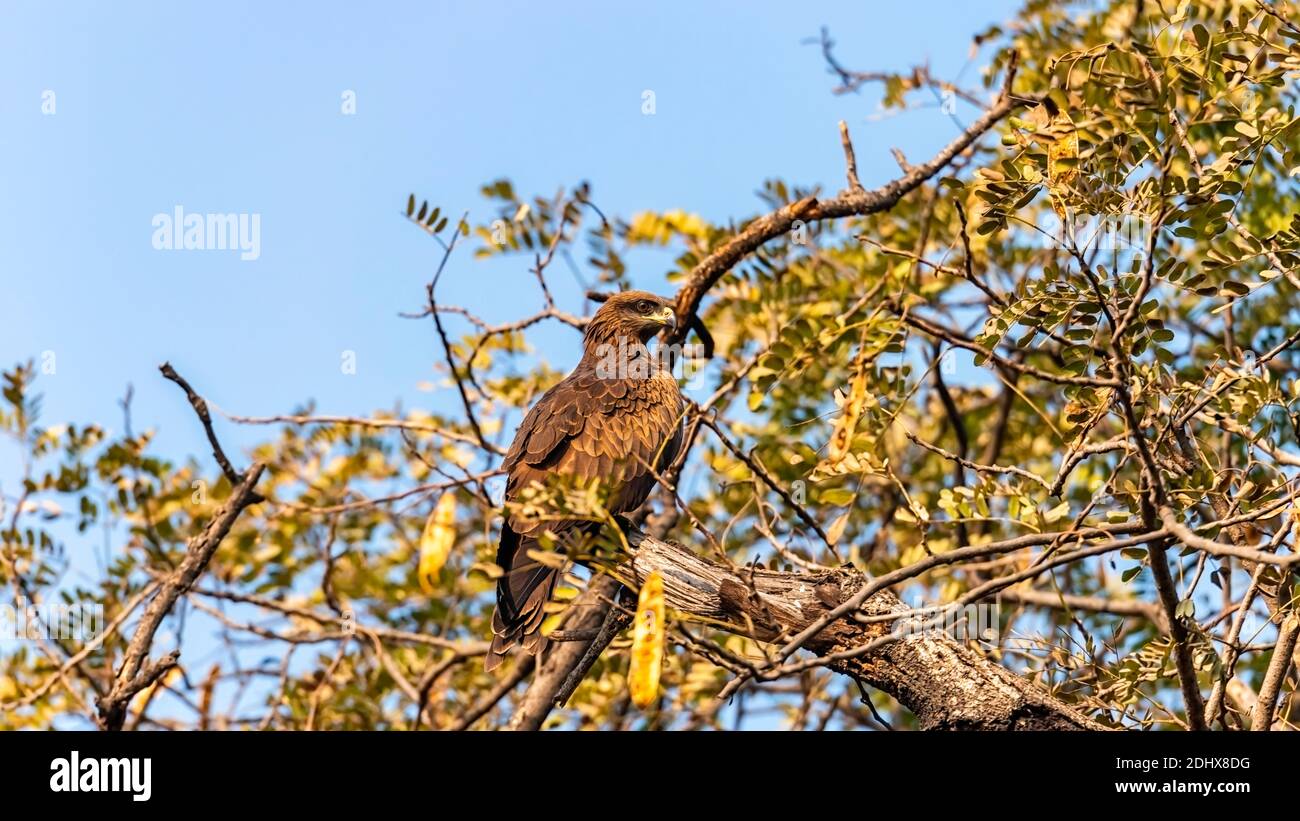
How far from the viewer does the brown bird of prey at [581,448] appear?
17.7 ft

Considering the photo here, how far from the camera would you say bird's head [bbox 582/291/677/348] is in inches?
289

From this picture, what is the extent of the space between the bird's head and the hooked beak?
6 centimetres

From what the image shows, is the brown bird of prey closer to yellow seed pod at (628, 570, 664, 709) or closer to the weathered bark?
the weathered bark

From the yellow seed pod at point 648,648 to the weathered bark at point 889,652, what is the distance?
0.87 m

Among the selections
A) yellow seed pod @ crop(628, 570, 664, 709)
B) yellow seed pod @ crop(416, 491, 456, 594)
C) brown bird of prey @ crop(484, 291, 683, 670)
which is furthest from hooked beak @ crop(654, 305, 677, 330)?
yellow seed pod @ crop(628, 570, 664, 709)

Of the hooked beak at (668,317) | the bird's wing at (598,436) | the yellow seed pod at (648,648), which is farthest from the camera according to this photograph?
the hooked beak at (668,317)

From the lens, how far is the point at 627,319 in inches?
295

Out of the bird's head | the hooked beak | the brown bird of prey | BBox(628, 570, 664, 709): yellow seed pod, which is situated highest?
the bird's head

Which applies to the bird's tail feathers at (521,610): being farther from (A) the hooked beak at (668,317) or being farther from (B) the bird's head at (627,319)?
(B) the bird's head at (627,319)

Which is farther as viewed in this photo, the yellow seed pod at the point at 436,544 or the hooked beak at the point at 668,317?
the hooked beak at the point at 668,317

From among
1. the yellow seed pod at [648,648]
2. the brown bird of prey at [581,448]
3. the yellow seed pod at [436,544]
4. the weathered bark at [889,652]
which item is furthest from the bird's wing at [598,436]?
the yellow seed pod at [648,648]

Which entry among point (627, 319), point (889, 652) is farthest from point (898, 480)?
point (627, 319)

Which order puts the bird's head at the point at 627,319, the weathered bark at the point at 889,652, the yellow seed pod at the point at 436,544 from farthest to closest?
the bird's head at the point at 627,319 → the weathered bark at the point at 889,652 → the yellow seed pod at the point at 436,544

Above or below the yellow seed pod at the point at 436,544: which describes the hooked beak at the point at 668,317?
above
